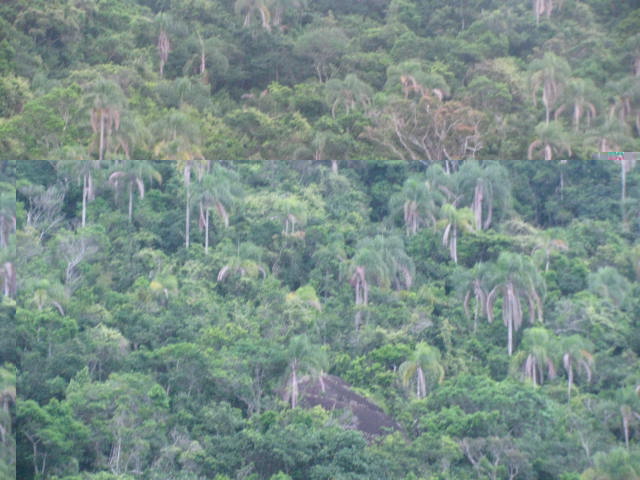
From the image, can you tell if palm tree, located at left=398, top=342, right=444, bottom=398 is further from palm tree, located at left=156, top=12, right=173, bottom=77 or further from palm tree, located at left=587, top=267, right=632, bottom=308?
palm tree, located at left=156, top=12, right=173, bottom=77

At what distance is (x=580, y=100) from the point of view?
1326 centimetres

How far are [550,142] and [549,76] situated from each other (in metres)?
1.48

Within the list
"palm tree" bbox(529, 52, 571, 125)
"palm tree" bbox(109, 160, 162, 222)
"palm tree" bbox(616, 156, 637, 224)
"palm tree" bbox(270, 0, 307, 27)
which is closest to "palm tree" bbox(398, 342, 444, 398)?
"palm tree" bbox(616, 156, 637, 224)

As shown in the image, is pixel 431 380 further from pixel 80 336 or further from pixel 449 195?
pixel 80 336

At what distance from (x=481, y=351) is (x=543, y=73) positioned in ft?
18.1

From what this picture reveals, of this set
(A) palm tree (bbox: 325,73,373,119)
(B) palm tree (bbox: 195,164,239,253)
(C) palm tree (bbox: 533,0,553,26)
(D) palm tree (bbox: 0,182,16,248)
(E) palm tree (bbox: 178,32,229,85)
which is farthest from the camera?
(C) palm tree (bbox: 533,0,553,26)

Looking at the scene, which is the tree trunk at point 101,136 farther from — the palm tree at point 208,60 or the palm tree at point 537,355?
the palm tree at point 537,355

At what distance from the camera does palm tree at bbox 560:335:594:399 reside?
927 cm

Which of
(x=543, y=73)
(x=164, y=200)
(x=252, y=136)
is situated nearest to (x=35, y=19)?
(x=252, y=136)

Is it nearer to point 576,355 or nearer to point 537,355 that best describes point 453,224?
point 537,355

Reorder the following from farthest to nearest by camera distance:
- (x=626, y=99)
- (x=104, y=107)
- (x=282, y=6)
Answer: (x=282, y=6)
(x=626, y=99)
(x=104, y=107)

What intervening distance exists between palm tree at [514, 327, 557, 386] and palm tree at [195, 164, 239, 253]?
109 inches

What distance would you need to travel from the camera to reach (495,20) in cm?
1426

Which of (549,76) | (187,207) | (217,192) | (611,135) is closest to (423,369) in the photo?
(217,192)
